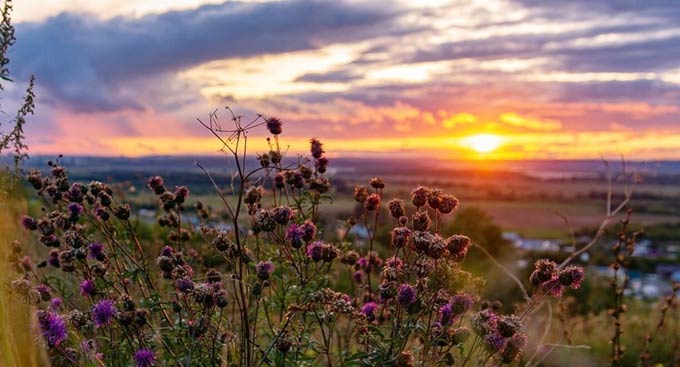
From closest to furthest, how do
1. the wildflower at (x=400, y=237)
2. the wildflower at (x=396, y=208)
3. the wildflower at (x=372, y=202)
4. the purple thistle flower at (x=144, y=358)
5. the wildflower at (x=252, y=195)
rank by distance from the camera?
the purple thistle flower at (x=144, y=358), the wildflower at (x=400, y=237), the wildflower at (x=396, y=208), the wildflower at (x=252, y=195), the wildflower at (x=372, y=202)

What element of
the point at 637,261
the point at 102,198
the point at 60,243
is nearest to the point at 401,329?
the point at 102,198

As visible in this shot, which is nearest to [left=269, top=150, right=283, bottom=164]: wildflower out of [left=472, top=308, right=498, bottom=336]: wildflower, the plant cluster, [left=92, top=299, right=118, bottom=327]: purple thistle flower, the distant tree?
the plant cluster

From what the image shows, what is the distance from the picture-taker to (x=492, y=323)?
2785 mm

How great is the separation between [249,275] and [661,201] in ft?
289

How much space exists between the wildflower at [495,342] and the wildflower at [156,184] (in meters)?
2.20

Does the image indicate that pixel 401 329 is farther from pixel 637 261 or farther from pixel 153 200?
pixel 637 261

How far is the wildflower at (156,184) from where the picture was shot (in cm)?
406

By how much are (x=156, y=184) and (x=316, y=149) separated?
97 centimetres

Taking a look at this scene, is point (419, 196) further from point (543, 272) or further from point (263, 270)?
point (263, 270)

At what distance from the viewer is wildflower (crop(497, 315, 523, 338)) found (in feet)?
8.52

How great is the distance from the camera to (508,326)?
2.60 m

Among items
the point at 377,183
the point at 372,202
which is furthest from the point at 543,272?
the point at 377,183

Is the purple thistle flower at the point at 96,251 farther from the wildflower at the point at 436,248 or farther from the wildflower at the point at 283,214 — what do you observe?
the wildflower at the point at 436,248

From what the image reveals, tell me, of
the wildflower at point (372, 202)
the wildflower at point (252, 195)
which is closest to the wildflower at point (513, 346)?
the wildflower at point (372, 202)
